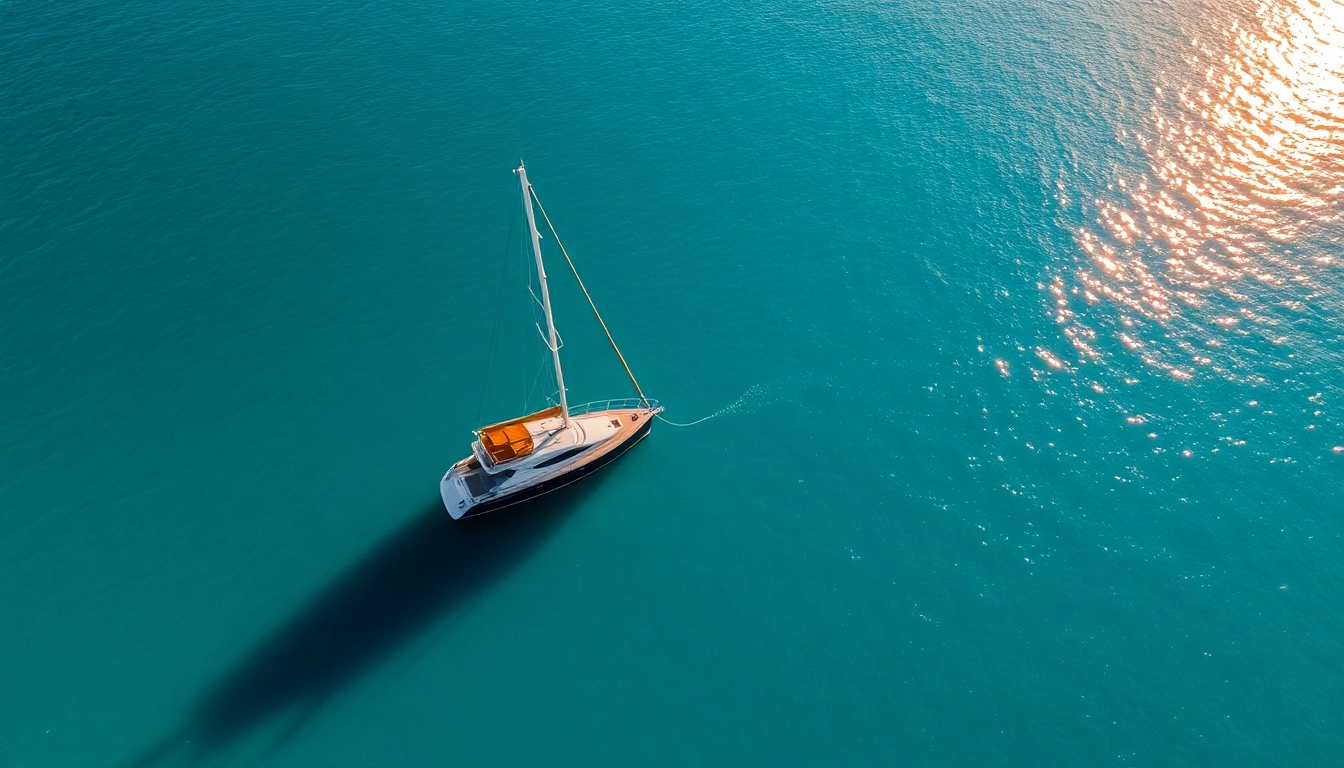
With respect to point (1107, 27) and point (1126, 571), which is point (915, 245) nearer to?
point (1126, 571)

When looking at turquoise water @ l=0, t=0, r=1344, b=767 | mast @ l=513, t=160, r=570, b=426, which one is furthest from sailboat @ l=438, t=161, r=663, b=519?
turquoise water @ l=0, t=0, r=1344, b=767

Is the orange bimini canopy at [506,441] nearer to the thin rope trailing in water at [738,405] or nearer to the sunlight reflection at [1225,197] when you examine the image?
the thin rope trailing in water at [738,405]

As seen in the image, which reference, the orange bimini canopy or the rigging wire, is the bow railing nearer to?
the orange bimini canopy

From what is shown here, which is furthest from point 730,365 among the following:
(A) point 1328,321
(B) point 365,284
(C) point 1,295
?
(C) point 1,295

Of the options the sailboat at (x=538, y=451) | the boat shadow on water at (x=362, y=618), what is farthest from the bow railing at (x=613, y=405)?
the boat shadow on water at (x=362, y=618)

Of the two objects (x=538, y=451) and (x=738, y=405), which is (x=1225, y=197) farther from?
(x=538, y=451)

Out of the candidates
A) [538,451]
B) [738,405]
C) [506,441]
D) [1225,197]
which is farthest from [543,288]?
[1225,197]
